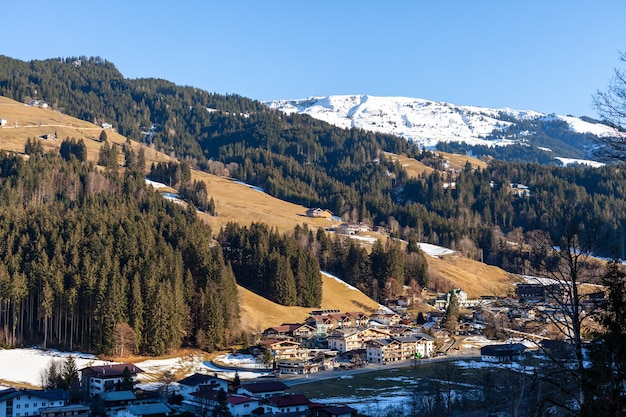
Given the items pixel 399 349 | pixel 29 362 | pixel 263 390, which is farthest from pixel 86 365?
pixel 399 349

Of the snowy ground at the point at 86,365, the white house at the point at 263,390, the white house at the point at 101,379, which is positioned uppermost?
the white house at the point at 263,390

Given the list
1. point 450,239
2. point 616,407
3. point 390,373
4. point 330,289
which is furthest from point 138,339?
point 450,239

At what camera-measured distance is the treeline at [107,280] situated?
A: 7612 cm

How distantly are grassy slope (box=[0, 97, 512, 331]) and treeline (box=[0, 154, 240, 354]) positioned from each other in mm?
7521

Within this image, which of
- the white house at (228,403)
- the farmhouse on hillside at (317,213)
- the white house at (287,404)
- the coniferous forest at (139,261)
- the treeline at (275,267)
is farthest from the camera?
the farmhouse on hillside at (317,213)

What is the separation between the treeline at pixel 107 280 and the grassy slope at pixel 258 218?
752 centimetres

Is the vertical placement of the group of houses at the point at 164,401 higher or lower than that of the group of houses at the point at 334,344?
higher

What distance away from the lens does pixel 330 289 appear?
364ft

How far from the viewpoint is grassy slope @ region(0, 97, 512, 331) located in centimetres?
9631

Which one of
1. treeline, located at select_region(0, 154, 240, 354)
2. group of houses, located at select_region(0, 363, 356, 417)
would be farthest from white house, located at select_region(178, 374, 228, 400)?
treeline, located at select_region(0, 154, 240, 354)

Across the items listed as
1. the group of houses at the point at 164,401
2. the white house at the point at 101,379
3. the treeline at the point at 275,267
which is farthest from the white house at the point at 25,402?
the treeline at the point at 275,267

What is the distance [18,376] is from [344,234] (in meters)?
90.0

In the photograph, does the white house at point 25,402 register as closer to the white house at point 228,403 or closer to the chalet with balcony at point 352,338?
the white house at point 228,403

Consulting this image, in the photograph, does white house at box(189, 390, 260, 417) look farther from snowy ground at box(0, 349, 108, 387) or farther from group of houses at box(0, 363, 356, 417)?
snowy ground at box(0, 349, 108, 387)
